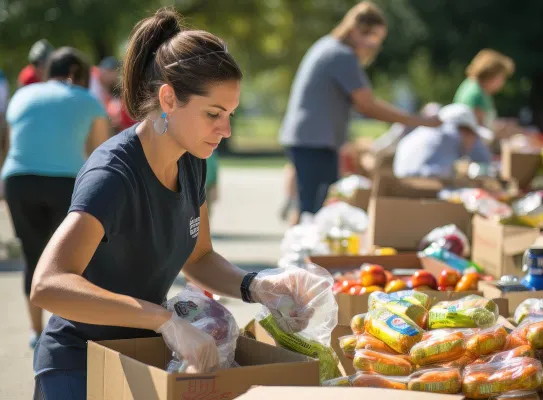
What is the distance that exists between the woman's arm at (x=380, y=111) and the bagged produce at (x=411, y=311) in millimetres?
3826

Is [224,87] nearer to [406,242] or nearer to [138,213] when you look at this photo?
[138,213]

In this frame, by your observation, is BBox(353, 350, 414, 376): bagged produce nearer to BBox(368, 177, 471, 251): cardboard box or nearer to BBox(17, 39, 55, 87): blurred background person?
BBox(368, 177, 471, 251): cardboard box

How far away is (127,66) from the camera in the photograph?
9.04 feet

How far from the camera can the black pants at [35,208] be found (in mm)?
5863

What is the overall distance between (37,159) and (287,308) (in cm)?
350

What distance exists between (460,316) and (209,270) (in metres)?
0.78

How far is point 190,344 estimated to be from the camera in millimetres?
2363

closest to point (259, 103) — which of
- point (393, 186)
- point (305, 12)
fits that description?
point (305, 12)

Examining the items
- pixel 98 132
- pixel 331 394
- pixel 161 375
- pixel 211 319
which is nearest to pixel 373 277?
pixel 211 319

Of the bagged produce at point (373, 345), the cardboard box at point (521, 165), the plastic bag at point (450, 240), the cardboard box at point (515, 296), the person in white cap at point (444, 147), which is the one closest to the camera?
the bagged produce at point (373, 345)

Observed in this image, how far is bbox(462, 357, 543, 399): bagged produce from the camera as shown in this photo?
2666mm

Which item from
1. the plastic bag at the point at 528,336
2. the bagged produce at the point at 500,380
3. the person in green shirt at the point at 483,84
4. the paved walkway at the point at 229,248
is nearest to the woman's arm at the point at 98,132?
the paved walkway at the point at 229,248

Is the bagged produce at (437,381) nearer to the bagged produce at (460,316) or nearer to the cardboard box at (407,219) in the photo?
the bagged produce at (460,316)

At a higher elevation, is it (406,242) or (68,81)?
(68,81)
